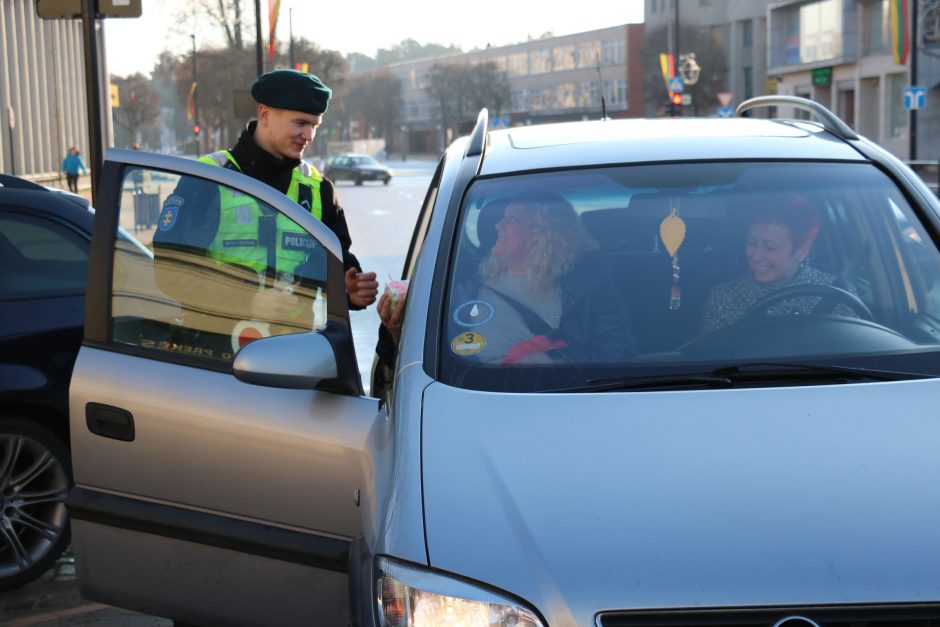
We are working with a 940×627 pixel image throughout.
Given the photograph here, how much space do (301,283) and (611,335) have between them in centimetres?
90

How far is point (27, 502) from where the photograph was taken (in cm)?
548

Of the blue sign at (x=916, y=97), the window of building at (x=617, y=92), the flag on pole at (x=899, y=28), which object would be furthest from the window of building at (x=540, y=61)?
the blue sign at (x=916, y=97)

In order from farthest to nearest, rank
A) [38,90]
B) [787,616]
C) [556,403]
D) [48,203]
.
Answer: [38,90], [48,203], [556,403], [787,616]

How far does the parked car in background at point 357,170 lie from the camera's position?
64812mm

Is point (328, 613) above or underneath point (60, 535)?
above

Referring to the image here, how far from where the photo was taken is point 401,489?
2.82 metres

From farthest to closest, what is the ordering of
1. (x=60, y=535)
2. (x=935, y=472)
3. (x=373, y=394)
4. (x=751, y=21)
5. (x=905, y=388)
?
1. (x=751, y=21)
2. (x=60, y=535)
3. (x=373, y=394)
4. (x=905, y=388)
5. (x=935, y=472)

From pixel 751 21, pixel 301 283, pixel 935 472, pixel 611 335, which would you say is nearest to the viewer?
pixel 935 472

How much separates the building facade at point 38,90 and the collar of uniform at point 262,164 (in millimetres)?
29574

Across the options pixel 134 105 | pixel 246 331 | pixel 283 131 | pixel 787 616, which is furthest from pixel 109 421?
pixel 134 105

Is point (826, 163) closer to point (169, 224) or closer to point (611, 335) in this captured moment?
point (611, 335)

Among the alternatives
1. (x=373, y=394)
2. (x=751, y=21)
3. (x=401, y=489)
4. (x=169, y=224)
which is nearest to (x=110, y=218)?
(x=169, y=224)

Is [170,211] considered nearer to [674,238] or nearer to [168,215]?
[168,215]

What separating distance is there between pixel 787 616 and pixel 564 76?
121m
